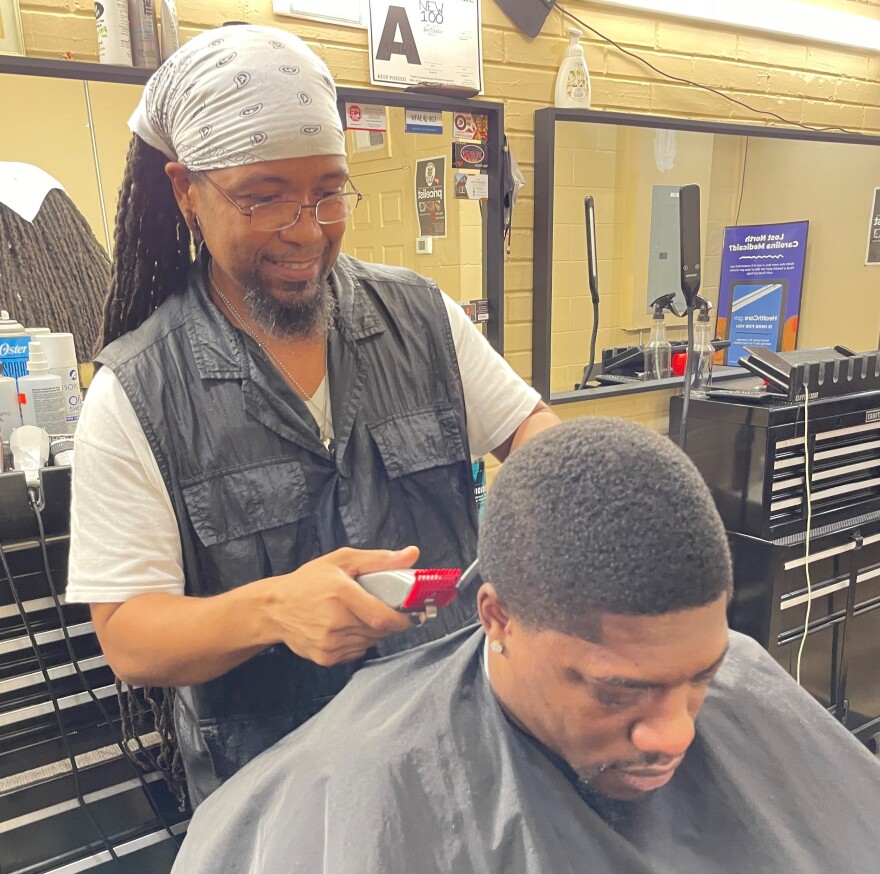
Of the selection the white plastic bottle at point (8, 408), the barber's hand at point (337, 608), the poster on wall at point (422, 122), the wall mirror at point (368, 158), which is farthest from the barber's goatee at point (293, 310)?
the poster on wall at point (422, 122)

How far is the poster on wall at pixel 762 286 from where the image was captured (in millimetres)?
2766

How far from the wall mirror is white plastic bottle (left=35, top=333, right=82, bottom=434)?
0.32 metres

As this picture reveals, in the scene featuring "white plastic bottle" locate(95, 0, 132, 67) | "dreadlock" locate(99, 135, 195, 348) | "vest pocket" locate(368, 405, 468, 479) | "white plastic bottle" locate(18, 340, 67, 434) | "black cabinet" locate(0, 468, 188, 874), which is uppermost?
"white plastic bottle" locate(95, 0, 132, 67)

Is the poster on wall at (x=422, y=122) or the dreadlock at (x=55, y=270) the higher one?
the poster on wall at (x=422, y=122)

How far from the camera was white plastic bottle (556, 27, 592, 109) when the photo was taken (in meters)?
2.01

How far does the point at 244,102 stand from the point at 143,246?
0.31m

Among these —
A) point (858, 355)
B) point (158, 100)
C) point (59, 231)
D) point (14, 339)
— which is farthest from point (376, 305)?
point (858, 355)

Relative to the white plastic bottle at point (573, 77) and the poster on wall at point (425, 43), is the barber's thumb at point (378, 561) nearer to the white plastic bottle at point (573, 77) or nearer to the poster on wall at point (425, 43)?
the poster on wall at point (425, 43)

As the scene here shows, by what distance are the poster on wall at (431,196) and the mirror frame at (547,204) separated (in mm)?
281

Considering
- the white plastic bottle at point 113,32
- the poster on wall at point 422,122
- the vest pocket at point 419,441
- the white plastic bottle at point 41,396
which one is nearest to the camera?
the vest pocket at point 419,441

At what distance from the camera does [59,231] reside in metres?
1.48

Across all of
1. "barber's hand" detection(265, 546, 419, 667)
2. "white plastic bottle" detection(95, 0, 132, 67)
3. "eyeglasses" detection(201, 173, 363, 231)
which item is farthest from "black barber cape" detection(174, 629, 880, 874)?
"white plastic bottle" detection(95, 0, 132, 67)

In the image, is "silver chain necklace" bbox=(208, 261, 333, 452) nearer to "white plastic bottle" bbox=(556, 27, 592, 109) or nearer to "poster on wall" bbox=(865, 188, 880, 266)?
"white plastic bottle" bbox=(556, 27, 592, 109)

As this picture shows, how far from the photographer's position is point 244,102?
908 millimetres
